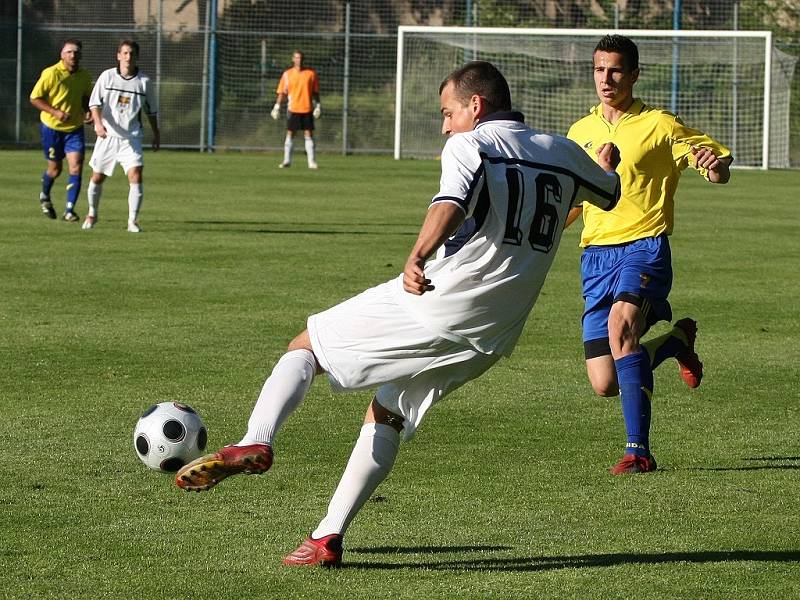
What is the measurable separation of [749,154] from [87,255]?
20.9 m

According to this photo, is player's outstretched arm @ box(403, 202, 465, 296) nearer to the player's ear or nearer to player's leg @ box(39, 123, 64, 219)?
the player's ear

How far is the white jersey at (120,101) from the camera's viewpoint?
16.4 metres

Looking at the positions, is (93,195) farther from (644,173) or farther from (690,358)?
(644,173)

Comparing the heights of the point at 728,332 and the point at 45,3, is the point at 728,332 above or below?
below

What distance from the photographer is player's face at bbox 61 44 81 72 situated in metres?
17.5

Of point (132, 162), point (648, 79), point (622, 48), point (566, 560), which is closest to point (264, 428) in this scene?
point (566, 560)

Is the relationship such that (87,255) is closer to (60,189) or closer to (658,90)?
(60,189)

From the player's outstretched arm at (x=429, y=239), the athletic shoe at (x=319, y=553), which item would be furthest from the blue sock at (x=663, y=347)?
the player's outstretched arm at (x=429, y=239)

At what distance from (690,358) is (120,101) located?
34.2 feet

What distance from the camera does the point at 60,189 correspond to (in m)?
22.4

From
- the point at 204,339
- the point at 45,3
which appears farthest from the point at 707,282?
the point at 45,3

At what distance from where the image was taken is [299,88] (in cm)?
2981

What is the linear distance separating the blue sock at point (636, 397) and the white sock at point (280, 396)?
7.15 feet

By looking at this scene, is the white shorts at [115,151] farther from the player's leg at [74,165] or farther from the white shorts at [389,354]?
the white shorts at [389,354]
